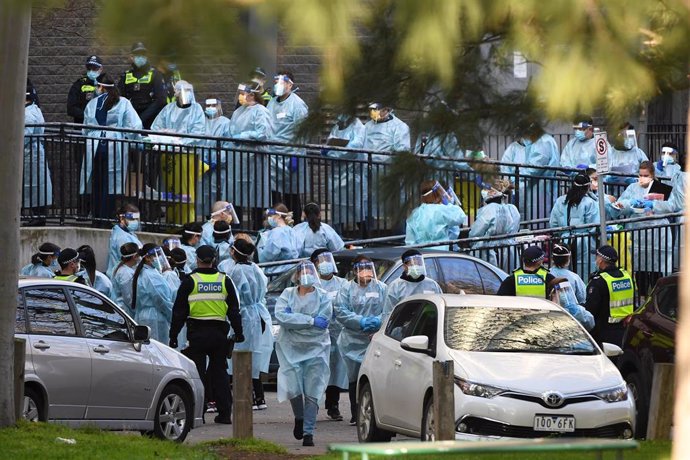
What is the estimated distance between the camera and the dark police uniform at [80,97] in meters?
26.3

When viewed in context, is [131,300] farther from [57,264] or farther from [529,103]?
[529,103]

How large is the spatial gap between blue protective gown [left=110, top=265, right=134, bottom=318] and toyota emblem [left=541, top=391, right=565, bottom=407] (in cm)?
674

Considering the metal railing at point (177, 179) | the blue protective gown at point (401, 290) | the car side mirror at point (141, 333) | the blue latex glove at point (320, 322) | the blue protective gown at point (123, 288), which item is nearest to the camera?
the car side mirror at point (141, 333)

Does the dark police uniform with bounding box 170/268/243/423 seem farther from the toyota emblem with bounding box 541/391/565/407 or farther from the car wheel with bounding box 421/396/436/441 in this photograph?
the toyota emblem with bounding box 541/391/565/407

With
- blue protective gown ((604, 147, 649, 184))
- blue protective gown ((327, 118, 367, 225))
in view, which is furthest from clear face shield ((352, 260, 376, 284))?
blue protective gown ((604, 147, 649, 184))

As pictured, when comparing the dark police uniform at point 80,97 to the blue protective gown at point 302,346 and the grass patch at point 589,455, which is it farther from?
the grass patch at point 589,455

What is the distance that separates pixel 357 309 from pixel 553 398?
14.3ft

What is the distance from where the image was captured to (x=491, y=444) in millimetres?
7844

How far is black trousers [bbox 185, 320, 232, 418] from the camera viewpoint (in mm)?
17016

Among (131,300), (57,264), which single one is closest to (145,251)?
(131,300)

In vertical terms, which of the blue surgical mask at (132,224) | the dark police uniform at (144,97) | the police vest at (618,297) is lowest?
the police vest at (618,297)

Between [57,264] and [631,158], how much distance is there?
32.8ft

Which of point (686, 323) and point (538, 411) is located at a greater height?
point (686, 323)

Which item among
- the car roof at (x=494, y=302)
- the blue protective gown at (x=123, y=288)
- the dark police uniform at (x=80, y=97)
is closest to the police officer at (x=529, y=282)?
the car roof at (x=494, y=302)
